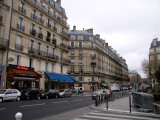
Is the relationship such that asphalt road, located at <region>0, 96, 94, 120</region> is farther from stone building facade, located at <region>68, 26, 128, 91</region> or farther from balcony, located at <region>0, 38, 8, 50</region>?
stone building facade, located at <region>68, 26, 128, 91</region>

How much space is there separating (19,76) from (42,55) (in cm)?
715

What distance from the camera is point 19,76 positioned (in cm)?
2380

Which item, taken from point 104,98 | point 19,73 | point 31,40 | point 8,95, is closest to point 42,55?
point 31,40

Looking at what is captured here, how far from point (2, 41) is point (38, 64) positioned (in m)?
8.27

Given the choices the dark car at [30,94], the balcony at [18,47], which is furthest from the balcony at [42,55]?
the dark car at [30,94]

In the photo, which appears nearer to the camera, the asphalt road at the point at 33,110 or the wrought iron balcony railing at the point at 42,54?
the asphalt road at the point at 33,110

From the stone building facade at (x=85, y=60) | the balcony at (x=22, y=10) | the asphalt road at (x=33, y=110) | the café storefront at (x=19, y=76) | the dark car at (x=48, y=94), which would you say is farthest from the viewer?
the stone building facade at (x=85, y=60)

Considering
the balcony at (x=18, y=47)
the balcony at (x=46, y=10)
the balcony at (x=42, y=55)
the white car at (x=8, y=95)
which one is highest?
the balcony at (x=46, y=10)

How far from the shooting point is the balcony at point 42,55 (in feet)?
90.8

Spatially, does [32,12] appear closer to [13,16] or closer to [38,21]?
[38,21]

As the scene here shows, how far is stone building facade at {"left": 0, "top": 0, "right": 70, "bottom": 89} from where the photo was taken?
23.3 m

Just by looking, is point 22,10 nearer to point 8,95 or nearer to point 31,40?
point 31,40

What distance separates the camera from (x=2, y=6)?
914 inches

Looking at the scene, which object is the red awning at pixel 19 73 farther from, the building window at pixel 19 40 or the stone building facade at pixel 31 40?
the building window at pixel 19 40
